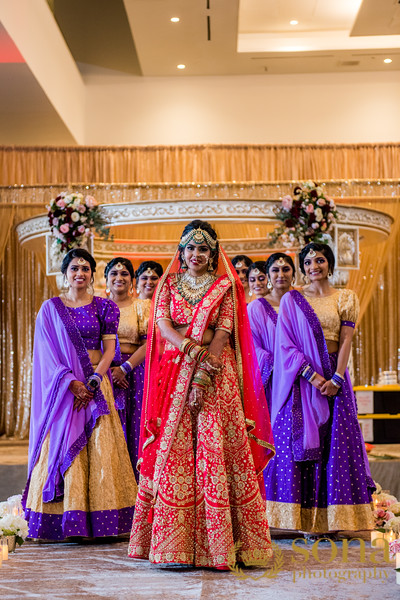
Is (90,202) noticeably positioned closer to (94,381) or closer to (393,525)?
(94,381)

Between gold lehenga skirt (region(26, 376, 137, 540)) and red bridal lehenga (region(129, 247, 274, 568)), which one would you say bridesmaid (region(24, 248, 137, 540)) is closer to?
gold lehenga skirt (region(26, 376, 137, 540))

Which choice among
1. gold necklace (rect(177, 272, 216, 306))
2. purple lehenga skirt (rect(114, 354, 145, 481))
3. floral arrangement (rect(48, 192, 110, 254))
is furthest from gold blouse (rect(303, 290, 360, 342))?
floral arrangement (rect(48, 192, 110, 254))

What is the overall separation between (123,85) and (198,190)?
12.4 ft

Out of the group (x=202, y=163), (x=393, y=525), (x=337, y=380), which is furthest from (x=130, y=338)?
(x=202, y=163)

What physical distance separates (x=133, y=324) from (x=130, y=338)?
0.34 feet

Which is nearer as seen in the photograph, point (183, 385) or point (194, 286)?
point (183, 385)

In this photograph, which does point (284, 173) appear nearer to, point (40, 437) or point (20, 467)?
point (20, 467)

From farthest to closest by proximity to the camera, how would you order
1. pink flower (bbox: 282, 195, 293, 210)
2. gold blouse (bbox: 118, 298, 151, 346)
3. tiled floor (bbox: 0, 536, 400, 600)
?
pink flower (bbox: 282, 195, 293, 210)
gold blouse (bbox: 118, 298, 151, 346)
tiled floor (bbox: 0, 536, 400, 600)

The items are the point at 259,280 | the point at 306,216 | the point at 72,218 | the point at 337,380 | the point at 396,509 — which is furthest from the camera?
the point at 306,216

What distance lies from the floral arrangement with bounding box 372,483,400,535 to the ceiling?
6779 millimetres

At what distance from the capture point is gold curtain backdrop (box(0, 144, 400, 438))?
11203 millimetres

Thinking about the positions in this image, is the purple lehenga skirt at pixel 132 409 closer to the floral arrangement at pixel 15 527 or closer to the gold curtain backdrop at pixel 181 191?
the floral arrangement at pixel 15 527

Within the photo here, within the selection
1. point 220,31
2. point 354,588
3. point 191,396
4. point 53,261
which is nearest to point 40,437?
point 191,396

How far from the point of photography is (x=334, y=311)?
5168 millimetres
